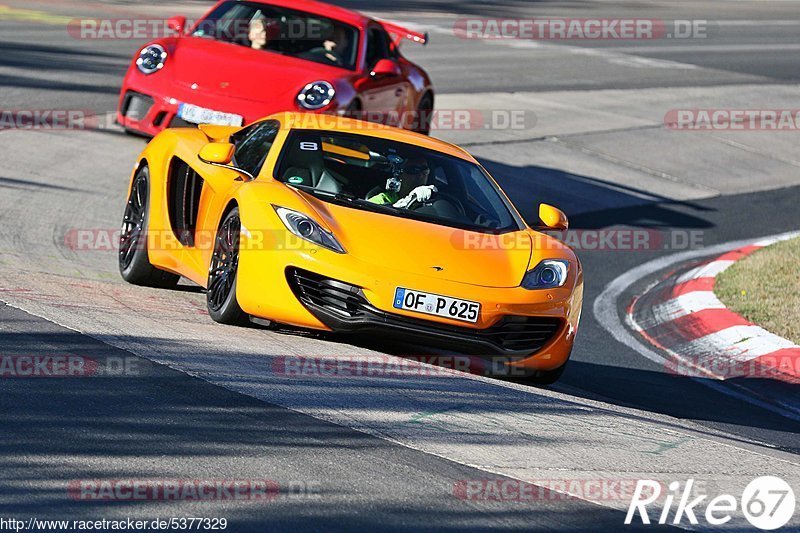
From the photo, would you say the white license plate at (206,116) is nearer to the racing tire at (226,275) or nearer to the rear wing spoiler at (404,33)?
the rear wing spoiler at (404,33)

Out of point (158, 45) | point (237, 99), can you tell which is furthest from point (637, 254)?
point (158, 45)

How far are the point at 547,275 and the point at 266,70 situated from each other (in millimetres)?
5964

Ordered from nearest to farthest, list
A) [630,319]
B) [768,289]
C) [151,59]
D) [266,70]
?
1. [630,319]
2. [768,289]
3. [266,70]
4. [151,59]

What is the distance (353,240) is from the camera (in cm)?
725

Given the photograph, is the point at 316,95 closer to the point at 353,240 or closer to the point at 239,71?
the point at 239,71

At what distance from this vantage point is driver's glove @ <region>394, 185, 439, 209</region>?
317 inches

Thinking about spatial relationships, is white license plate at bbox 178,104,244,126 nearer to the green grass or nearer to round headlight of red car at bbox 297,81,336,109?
round headlight of red car at bbox 297,81,336,109

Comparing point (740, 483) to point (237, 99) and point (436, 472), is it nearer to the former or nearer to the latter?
point (436, 472)

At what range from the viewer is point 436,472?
205 inches

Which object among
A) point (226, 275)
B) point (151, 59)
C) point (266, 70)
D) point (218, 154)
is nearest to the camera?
point (226, 275)

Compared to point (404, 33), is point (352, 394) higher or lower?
lower

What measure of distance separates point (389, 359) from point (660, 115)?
1404 cm

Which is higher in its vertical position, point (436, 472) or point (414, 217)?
point (414, 217)

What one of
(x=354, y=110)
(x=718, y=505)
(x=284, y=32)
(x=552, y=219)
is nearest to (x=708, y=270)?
(x=354, y=110)
